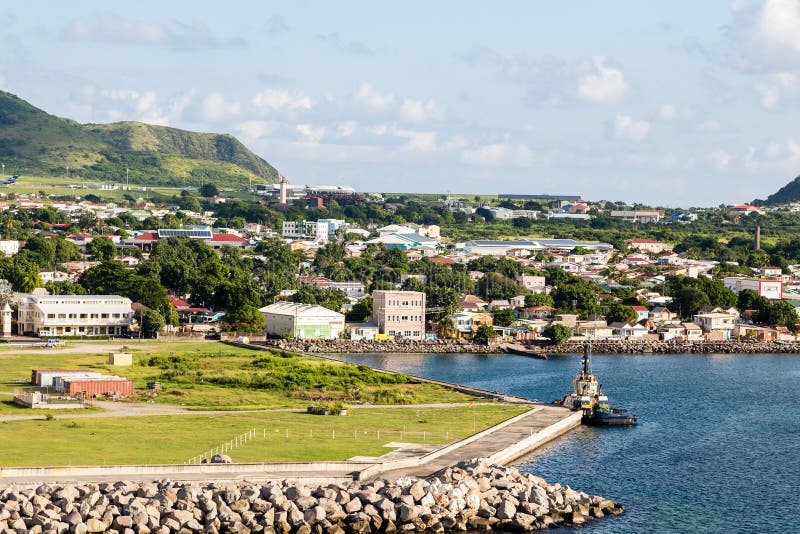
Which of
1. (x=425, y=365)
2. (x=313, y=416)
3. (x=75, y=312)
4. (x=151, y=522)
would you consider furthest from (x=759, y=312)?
(x=151, y=522)

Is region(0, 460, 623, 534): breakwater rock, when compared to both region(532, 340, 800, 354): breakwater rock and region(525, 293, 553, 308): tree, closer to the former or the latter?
region(532, 340, 800, 354): breakwater rock

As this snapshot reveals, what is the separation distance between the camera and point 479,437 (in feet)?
147

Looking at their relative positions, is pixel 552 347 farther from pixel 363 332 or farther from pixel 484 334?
pixel 363 332

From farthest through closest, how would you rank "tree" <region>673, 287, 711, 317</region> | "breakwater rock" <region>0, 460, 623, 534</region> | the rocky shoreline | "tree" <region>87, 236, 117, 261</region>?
"tree" <region>87, 236, 117, 261</region> < "tree" <region>673, 287, 711, 317</region> < the rocky shoreline < "breakwater rock" <region>0, 460, 623, 534</region>

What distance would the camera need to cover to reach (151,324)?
81312mm

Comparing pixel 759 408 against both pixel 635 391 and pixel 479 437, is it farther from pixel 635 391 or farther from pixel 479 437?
pixel 479 437

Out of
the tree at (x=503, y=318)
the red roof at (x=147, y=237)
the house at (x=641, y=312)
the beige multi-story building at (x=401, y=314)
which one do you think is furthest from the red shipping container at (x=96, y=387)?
the red roof at (x=147, y=237)

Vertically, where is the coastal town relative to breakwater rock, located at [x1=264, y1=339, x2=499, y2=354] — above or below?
above

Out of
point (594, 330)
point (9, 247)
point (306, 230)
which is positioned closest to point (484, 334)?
point (594, 330)

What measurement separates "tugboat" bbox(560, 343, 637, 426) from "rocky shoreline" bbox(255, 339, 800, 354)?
26.9 m

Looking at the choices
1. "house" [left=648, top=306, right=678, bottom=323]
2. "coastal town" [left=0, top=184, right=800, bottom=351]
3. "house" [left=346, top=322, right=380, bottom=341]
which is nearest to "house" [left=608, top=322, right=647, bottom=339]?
"coastal town" [left=0, top=184, right=800, bottom=351]

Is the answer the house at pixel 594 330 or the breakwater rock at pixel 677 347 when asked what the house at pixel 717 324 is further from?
the house at pixel 594 330

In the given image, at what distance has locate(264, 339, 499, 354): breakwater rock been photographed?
268 ft

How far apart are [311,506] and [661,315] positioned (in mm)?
70464
